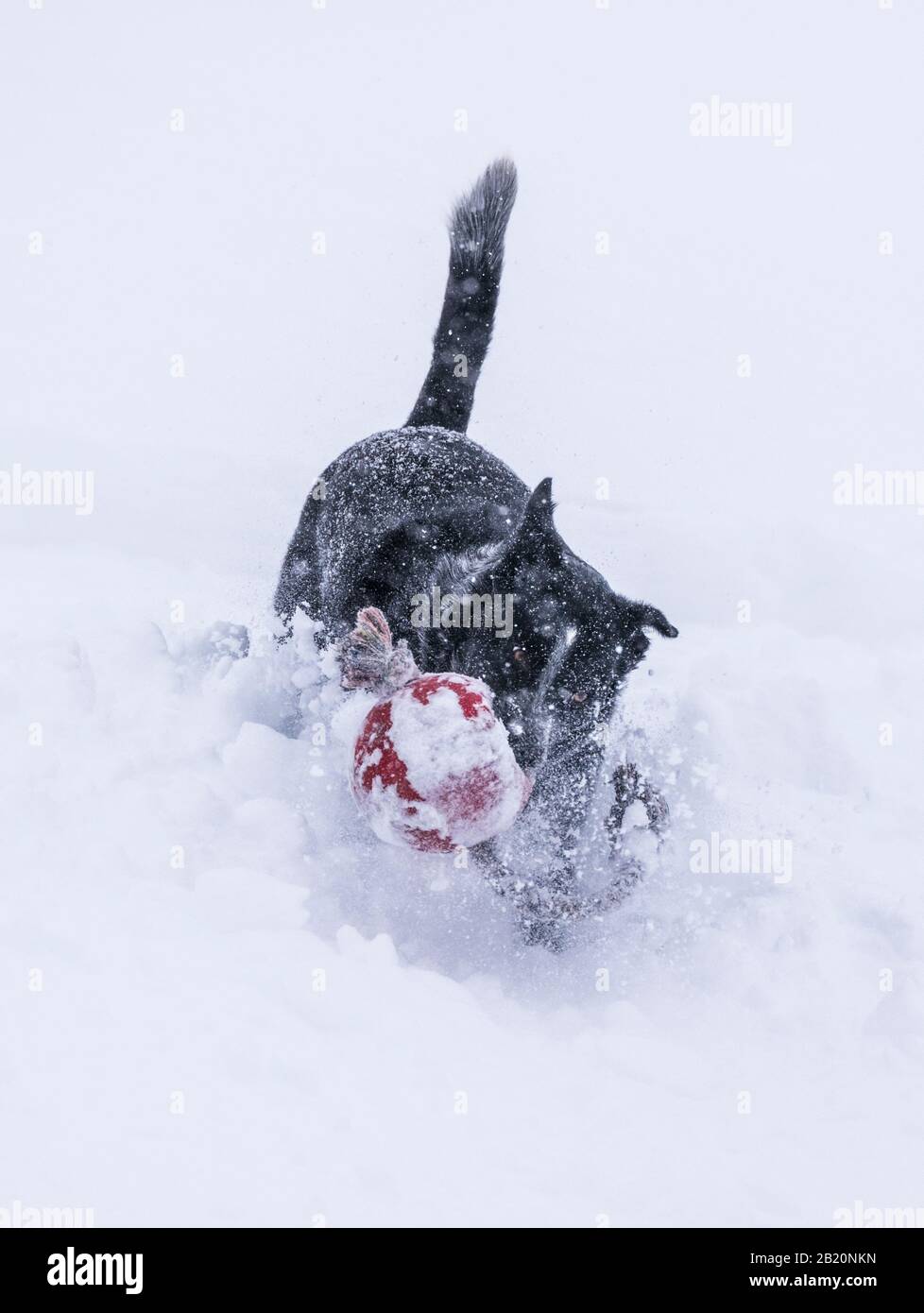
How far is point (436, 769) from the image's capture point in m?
1.77

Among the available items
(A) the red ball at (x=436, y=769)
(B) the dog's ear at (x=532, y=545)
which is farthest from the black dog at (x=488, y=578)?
(A) the red ball at (x=436, y=769)

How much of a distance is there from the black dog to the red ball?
485 mm

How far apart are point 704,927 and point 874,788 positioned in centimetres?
133

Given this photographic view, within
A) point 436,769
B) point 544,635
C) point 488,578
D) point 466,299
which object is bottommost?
point 436,769

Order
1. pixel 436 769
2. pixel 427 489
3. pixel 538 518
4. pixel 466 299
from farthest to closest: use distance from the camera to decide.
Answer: pixel 466 299, pixel 427 489, pixel 538 518, pixel 436 769

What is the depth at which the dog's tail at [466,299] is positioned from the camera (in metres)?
4.14

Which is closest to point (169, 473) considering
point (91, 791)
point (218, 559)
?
point (218, 559)

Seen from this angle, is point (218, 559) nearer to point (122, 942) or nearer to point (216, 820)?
point (216, 820)

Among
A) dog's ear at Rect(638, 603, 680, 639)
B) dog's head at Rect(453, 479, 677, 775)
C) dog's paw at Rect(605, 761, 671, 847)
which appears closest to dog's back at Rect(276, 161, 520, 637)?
dog's head at Rect(453, 479, 677, 775)

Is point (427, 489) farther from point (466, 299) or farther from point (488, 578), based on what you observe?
point (466, 299)

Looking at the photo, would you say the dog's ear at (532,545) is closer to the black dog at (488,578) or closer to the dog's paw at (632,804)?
the black dog at (488,578)

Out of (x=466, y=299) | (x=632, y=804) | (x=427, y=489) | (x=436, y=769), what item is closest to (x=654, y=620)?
(x=632, y=804)

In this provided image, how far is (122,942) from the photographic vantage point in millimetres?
2121

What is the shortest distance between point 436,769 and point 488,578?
0.85 metres
